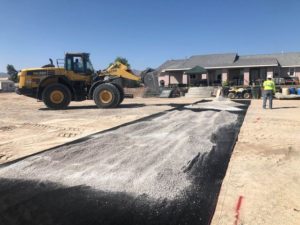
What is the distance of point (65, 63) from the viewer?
49.7 feet

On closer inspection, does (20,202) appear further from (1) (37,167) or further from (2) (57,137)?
(2) (57,137)

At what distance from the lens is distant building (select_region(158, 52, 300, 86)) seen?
115 ft

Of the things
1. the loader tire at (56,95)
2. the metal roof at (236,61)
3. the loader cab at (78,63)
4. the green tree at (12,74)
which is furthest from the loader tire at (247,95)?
the green tree at (12,74)

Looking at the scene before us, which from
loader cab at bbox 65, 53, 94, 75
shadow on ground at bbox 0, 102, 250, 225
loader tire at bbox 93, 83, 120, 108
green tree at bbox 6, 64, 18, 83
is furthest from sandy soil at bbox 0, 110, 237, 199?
green tree at bbox 6, 64, 18, 83

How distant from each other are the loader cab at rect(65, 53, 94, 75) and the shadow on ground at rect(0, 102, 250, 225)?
437 inches

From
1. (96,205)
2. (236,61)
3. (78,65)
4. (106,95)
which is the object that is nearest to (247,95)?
(106,95)

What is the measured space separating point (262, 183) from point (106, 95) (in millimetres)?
11273

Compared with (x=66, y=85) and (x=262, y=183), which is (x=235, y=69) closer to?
(x=66, y=85)

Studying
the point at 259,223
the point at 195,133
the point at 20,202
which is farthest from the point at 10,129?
the point at 259,223

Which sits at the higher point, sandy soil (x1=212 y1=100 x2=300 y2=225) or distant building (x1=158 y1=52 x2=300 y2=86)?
distant building (x1=158 y1=52 x2=300 y2=86)

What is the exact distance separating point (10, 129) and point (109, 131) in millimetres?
3240

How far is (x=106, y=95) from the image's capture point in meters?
15.1

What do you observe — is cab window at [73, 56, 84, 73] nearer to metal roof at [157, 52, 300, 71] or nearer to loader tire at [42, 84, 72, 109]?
loader tire at [42, 84, 72, 109]

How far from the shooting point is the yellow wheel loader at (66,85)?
48.9 feet
